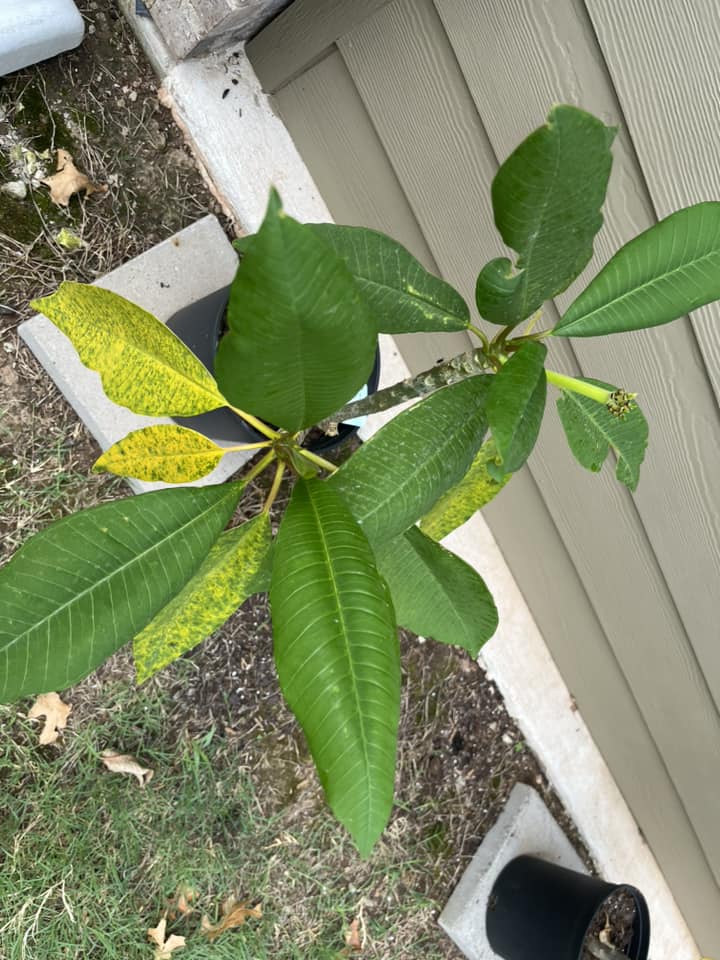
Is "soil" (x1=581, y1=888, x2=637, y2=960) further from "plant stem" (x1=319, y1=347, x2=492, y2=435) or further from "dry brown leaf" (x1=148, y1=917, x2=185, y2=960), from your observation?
"plant stem" (x1=319, y1=347, x2=492, y2=435)

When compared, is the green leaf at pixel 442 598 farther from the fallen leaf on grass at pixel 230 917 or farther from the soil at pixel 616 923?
the soil at pixel 616 923

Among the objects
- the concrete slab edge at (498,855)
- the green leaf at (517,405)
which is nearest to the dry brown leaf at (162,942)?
the concrete slab edge at (498,855)

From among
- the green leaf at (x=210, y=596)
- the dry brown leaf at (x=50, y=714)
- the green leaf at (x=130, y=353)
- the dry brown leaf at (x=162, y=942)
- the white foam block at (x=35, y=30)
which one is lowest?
the dry brown leaf at (x=162, y=942)

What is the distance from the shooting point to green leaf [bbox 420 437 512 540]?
1.31 meters

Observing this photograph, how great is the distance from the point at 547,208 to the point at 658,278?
0.24 meters

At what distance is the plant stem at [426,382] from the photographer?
1.00 metres

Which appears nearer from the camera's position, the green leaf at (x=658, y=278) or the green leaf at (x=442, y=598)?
the green leaf at (x=658, y=278)

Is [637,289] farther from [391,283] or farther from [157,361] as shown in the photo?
[157,361]

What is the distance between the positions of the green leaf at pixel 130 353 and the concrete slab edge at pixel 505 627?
947 mm

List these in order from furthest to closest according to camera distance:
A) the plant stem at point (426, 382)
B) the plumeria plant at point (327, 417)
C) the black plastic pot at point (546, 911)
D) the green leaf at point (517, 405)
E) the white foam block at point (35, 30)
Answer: the black plastic pot at point (546, 911) → the white foam block at point (35, 30) → the plant stem at point (426, 382) → the green leaf at point (517, 405) → the plumeria plant at point (327, 417)

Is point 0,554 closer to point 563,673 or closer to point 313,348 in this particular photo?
point 313,348

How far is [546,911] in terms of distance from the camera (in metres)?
2.02

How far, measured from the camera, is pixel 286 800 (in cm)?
196

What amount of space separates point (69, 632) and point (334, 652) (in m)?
0.27
